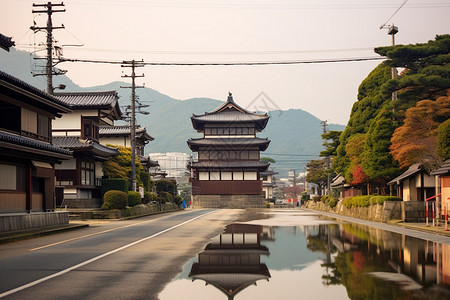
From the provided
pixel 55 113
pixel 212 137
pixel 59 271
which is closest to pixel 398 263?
pixel 59 271

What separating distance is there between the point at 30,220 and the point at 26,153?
3.58m

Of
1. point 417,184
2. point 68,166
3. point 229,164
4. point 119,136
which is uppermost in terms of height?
point 119,136

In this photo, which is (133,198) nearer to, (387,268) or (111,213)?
(111,213)

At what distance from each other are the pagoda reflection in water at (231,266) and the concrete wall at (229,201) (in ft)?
228

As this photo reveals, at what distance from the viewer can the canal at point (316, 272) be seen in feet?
27.2

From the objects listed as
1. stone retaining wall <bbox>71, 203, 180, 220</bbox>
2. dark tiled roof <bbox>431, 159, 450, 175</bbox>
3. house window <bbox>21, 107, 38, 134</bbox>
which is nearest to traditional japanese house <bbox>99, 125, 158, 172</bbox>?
stone retaining wall <bbox>71, 203, 180, 220</bbox>

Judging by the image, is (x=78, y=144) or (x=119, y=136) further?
(x=119, y=136)

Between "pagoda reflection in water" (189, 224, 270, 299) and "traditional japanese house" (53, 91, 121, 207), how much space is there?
92.9 ft

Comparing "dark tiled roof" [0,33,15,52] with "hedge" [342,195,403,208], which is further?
"hedge" [342,195,403,208]

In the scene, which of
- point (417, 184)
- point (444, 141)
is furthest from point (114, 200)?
point (444, 141)

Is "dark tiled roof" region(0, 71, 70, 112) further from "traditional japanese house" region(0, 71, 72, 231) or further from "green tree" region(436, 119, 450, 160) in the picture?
"green tree" region(436, 119, 450, 160)

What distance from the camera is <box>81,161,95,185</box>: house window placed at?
43594 millimetres

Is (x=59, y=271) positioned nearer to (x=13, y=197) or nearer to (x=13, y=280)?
(x=13, y=280)

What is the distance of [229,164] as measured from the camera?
86188mm
